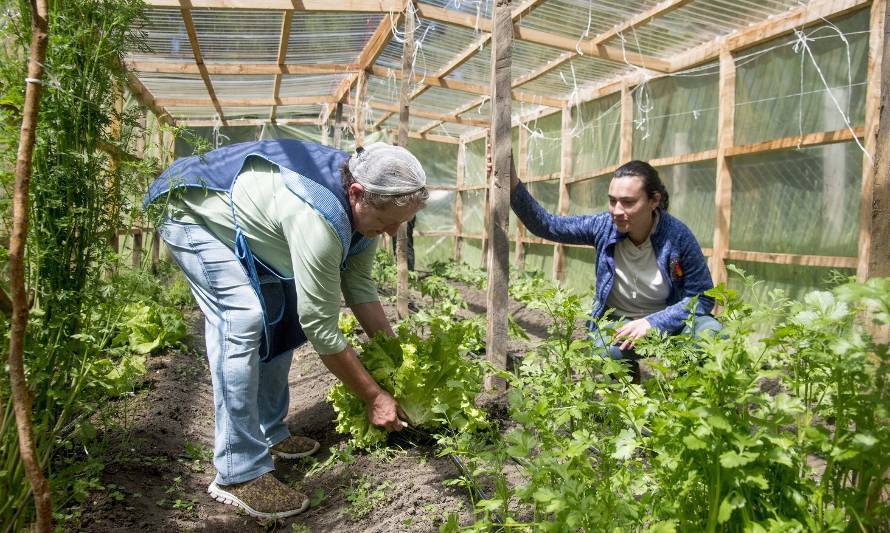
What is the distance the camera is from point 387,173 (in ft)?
7.85

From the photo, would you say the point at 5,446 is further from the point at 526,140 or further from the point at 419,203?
the point at 526,140

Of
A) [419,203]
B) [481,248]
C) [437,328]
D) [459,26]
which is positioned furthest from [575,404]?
[481,248]

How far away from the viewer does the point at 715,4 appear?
5477 millimetres

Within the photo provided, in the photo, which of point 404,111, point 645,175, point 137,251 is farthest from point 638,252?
point 137,251

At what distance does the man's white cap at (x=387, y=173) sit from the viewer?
2.40m

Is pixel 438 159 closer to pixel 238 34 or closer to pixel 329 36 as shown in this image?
pixel 329 36

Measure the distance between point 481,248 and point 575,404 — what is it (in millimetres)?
11815

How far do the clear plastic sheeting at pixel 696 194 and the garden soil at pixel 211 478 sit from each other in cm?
443

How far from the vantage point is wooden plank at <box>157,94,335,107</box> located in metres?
11.3

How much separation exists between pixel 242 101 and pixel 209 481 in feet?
31.9

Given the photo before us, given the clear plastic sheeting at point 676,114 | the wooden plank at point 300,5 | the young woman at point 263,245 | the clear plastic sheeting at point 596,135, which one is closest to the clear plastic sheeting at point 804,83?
the clear plastic sheeting at point 676,114

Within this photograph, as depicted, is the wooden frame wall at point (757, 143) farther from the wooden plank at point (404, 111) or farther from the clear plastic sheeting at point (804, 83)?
the wooden plank at point (404, 111)

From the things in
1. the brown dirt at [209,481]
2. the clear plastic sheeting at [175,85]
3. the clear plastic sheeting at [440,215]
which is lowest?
the brown dirt at [209,481]

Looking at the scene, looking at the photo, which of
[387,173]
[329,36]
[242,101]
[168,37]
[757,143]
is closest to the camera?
[387,173]
